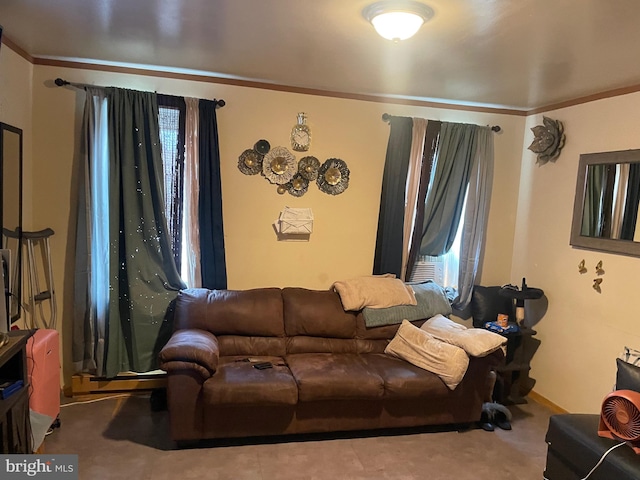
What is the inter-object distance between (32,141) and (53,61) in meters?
0.59

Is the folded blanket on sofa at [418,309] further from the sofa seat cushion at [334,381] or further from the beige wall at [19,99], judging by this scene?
the beige wall at [19,99]

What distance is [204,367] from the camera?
293 centimetres

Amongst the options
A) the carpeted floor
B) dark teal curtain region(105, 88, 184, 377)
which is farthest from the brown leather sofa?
dark teal curtain region(105, 88, 184, 377)

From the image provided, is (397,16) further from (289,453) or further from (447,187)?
(289,453)

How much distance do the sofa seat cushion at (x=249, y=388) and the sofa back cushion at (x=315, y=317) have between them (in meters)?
0.56

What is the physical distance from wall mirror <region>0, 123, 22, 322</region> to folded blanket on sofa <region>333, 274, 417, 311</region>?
2.26m

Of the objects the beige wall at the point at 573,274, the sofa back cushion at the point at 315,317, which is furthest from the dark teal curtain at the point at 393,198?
the beige wall at the point at 573,274

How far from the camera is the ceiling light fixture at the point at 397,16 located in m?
2.11

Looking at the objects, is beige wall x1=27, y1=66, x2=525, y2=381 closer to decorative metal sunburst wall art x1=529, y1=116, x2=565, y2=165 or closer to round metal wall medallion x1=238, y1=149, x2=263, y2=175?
round metal wall medallion x1=238, y1=149, x2=263, y2=175

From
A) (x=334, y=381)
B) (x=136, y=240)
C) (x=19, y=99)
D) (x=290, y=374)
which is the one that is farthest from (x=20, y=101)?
(x=334, y=381)

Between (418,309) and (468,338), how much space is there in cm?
56

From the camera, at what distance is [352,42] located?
2.66 meters

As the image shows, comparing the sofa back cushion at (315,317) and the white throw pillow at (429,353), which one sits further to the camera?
the sofa back cushion at (315,317)

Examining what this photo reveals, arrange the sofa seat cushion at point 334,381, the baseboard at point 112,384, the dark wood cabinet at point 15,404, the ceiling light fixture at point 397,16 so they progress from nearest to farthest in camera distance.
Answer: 1. the ceiling light fixture at point 397,16
2. the dark wood cabinet at point 15,404
3. the sofa seat cushion at point 334,381
4. the baseboard at point 112,384
